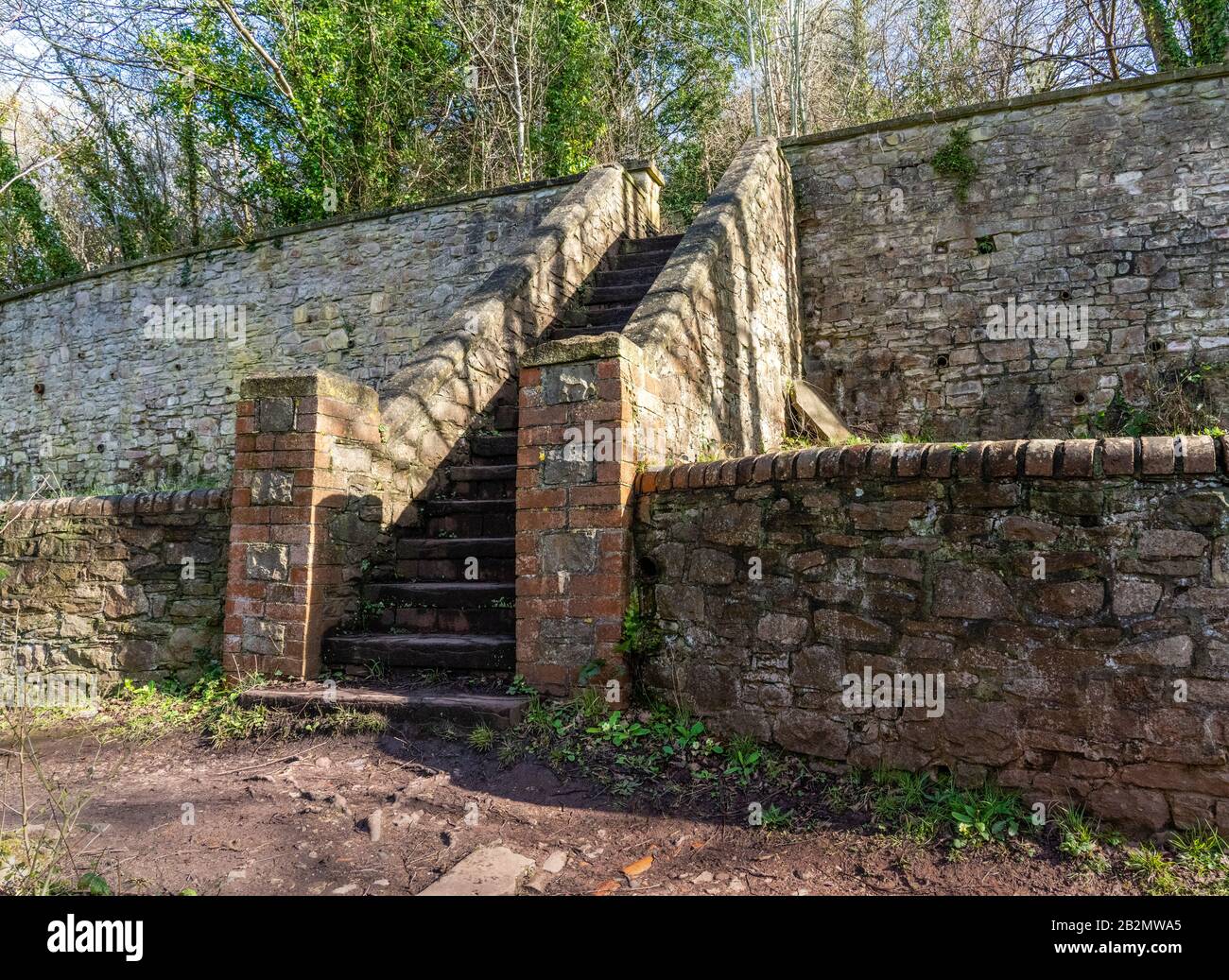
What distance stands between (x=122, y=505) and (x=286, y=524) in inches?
57.5

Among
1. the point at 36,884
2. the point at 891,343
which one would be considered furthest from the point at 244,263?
the point at 36,884

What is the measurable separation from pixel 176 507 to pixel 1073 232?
25.1 ft

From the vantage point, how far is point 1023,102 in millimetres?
7434

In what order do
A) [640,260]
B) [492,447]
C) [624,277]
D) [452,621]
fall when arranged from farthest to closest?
[640,260] → [624,277] → [492,447] → [452,621]

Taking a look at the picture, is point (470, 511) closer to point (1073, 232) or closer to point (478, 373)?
point (478, 373)

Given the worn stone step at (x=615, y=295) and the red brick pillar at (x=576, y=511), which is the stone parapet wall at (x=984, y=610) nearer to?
the red brick pillar at (x=576, y=511)

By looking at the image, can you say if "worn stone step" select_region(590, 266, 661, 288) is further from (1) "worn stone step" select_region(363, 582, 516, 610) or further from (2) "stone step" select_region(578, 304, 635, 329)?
(1) "worn stone step" select_region(363, 582, 516, 610)

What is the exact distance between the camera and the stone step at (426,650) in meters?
4.15

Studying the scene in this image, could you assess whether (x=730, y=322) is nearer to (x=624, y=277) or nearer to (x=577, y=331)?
(x=577, y=331)

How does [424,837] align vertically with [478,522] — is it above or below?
below

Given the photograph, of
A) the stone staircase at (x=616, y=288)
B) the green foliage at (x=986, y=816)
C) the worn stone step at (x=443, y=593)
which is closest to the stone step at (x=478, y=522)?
the worn stone step at (x=443, y=593)

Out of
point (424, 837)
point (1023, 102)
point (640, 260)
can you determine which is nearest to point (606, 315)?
Result: point (640, 260)

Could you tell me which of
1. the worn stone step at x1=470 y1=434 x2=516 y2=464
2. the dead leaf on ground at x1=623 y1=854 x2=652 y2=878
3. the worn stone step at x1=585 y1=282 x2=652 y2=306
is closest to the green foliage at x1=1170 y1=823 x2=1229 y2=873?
the dead leaf on ground at x1=623 y1=854 x2=652 y2=878

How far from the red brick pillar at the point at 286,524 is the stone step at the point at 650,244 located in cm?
396
